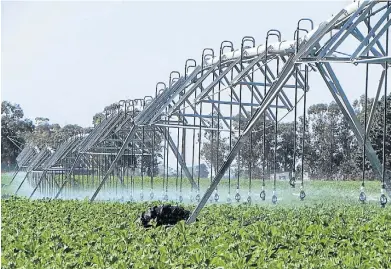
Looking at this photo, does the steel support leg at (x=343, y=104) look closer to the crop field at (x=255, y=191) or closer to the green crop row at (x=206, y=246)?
the green crop row at (x=206, y=246)

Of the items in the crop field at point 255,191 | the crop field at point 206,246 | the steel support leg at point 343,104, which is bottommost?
the crop field at point 206,246

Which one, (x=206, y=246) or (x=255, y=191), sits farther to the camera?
(x=255, y=191)

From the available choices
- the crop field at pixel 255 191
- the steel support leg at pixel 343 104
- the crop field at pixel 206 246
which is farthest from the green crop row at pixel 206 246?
the crop field at pixel 255 191

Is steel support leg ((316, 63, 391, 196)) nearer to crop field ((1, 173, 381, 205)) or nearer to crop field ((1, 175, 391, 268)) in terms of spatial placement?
crop field ((1, 175, 391, 268))

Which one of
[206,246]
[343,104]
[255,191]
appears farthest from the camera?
[255,191]

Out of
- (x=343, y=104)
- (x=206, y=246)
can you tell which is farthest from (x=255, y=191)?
(x=206, y=246)

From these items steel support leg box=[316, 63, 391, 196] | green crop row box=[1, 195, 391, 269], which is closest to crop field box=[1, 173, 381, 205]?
steel support leg box=[316, 63, 391, 196]

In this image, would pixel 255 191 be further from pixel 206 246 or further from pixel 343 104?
pixel 206 246

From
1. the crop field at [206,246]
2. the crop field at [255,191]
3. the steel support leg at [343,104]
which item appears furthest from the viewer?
the crop field at [255,191]

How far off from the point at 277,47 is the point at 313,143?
35.5 meters

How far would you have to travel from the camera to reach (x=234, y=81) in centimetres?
1473

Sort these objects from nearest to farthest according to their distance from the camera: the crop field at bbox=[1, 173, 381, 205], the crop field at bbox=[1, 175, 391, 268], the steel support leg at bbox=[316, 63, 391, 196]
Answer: the crop field at bbox=[1, 175, 391, 268] < the steel support leg at bbox=[316, 63, 391, 196] < the crop field at bbox=[1, 173, 381, 205]

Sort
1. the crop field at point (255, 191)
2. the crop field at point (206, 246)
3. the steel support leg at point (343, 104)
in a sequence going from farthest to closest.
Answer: the crop field at point (255, 191) < the steel support leg at point (343, 104) < the crop field at point (206, 246)

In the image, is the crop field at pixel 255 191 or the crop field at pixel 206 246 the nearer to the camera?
the crop field at pixel 206 246
